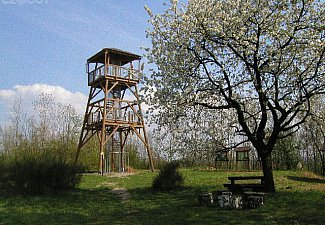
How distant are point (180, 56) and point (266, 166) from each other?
234 inches

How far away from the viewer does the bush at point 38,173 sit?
17.0 m

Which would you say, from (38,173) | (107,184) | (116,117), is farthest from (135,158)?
(38,173)

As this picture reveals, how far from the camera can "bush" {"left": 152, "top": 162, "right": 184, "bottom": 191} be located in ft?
58.7

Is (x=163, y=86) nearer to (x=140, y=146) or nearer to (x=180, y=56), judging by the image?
(x=180, y=56)

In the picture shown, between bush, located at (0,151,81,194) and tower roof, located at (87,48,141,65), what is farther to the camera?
tower roof, located at (87,48,141,65)

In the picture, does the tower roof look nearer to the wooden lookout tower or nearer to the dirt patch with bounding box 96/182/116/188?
the wooden lookout tower

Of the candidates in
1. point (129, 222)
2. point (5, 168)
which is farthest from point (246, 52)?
point (5, 168)

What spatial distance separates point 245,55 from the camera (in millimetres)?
14305

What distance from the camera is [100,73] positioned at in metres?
30.5

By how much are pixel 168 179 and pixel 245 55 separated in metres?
7.50

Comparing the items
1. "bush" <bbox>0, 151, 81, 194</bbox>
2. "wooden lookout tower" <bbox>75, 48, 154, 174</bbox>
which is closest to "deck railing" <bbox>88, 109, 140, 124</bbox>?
"wooden lookout tower" <bbox>75, 48, 154, 174</bbox>

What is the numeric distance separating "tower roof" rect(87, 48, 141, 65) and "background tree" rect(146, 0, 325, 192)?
15339 mm

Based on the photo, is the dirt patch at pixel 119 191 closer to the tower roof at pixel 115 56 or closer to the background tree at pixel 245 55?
the background tree at pixel 245 55

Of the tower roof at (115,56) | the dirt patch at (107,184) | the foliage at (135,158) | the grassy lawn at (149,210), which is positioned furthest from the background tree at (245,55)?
the foliage at (135,158)
